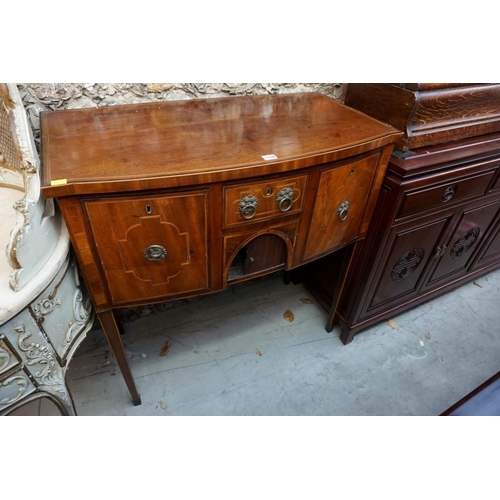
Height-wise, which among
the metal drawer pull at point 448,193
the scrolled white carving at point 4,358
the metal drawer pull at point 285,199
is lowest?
the scrolled white carving at point 4,358

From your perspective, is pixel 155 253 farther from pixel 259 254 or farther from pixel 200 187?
pixel 259 254

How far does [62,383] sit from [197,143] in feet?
2.28

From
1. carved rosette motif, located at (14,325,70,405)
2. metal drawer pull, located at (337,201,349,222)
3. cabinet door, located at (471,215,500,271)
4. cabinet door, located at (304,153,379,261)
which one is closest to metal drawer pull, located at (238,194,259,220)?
cabinet door, located at (304,153,379,261)

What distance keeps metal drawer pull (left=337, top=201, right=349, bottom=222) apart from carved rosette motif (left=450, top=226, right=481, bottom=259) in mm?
751

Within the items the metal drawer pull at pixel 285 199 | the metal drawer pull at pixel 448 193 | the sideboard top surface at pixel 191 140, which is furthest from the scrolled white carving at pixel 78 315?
the metal drawer pull at pixel 448 193

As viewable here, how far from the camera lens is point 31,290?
69cm

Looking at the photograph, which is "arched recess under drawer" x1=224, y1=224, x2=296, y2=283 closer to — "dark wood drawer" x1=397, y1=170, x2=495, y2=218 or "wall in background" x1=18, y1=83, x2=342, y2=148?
"dark wood drawer" x1=397, y1=170, x2=495, y2=218

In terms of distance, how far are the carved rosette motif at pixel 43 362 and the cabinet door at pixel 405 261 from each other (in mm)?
1108

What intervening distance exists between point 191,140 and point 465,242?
1.35m

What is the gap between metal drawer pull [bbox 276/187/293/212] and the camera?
0.87 meters

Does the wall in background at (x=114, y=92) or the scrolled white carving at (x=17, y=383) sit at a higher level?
the wall in background at (x=114, y=92)

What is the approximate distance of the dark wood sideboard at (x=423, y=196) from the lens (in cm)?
108

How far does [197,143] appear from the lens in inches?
33.8

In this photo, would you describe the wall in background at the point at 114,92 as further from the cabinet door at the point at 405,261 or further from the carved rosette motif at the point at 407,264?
the carved rosette motif at the point at 407,264
